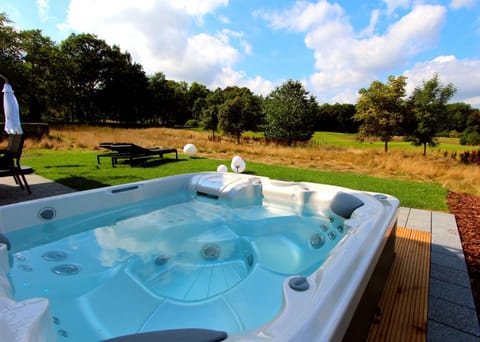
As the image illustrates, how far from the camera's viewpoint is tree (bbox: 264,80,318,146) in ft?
44.7

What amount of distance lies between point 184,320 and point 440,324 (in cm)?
160

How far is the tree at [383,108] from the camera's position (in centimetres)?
1025

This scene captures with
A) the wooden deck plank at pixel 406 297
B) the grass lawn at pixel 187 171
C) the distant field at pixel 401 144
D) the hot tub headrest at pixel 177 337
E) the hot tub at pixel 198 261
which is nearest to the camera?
the hot tub headrest at pixel 177 337

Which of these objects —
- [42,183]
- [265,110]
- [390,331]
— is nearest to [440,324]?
[390,331]

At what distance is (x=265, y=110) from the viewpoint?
14.7 metres

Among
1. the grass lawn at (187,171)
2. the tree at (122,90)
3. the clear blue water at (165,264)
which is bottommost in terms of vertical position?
the clear blue water at (165,264)

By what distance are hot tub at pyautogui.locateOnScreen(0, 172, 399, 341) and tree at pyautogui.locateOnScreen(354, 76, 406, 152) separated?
9.07 metres

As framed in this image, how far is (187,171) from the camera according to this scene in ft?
19.6

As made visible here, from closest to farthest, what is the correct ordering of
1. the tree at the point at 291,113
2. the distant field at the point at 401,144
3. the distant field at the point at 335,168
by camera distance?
the distant field at the point at 335,168 → the distant field at the point at 401,144 → the tree at the point at 291,113

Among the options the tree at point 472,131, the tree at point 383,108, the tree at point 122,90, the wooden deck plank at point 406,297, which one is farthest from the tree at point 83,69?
the tree at point 472,131

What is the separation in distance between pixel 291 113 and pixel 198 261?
12.3m

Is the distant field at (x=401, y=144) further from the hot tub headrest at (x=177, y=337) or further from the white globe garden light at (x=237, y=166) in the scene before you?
the hot tub headrest at (x=177, y=337)

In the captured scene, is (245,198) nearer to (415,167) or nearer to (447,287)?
(447,287)

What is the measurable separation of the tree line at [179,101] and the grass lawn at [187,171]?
6337 millimetres
